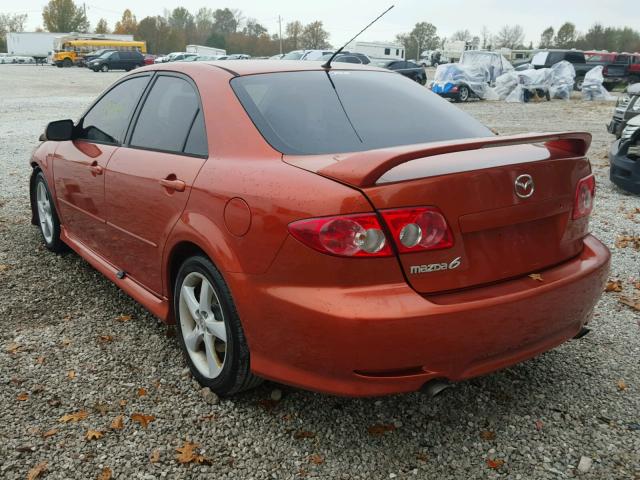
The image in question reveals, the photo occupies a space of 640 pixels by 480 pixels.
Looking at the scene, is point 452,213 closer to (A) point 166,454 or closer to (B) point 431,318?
Result: (B) point 431,318

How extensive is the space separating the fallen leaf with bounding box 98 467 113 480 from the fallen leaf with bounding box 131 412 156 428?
0.30 meters

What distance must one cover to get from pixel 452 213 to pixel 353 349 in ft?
1.99

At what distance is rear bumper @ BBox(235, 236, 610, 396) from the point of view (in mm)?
2123

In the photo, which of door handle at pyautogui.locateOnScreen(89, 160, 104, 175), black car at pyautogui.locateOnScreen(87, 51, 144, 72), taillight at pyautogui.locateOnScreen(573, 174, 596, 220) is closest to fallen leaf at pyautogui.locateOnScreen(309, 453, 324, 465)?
taillight at pyautogui.locateOnScreen(573, 174, 596, 220)

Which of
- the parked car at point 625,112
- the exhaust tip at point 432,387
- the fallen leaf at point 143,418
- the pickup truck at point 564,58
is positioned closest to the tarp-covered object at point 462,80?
the pickup truck at point 564,58

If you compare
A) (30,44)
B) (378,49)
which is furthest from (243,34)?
(378,49)

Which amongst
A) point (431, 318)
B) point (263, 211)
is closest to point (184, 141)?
point (263, 211)

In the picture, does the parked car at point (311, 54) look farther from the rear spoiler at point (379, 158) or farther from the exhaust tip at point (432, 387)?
the exhaust tip at point (432, 387)

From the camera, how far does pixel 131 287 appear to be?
3506mm

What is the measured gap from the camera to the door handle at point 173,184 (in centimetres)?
284

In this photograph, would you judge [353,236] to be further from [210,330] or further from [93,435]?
[93,435]

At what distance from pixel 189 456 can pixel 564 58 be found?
30337 millimetres

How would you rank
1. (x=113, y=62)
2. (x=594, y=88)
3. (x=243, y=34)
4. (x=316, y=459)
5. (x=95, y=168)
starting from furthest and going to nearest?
(x=243, y=34) → (x=113, y=62) → (x=594, y=88) → (x=95, y=168) → (x=316, y=459)

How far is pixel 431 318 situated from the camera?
2.13 metres
